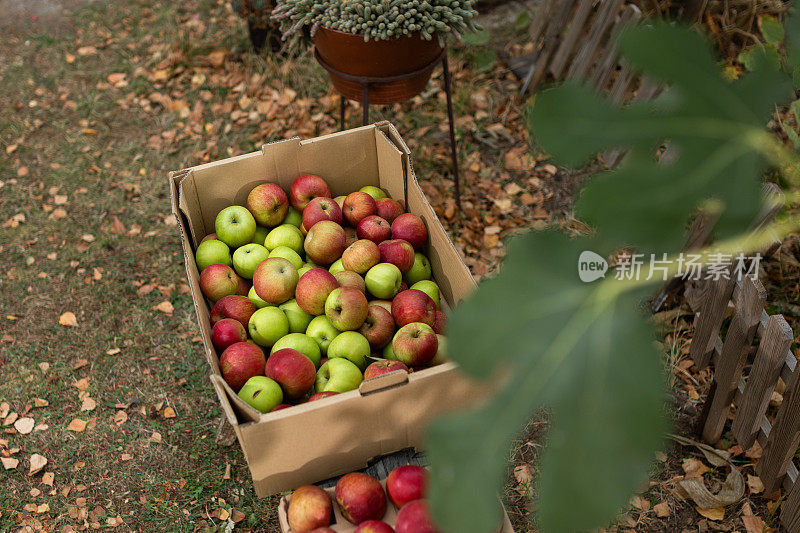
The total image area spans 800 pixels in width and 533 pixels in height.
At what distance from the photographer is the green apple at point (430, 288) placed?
207 cm

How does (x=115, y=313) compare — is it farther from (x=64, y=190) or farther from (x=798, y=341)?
(x=798, y=341)

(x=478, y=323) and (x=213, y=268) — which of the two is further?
(x=213, y=268)

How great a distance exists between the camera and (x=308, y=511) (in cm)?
154

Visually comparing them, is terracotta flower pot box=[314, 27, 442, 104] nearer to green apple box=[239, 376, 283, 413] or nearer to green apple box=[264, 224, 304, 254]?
green apple box=[264, 224, 304, 254]

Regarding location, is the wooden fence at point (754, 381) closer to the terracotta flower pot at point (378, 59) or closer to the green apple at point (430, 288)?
the green apple at point (430, 288)

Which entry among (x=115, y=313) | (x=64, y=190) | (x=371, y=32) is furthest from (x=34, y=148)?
(x=371, y=32)

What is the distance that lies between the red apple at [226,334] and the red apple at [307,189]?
58cm

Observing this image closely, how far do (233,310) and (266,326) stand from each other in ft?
0.39

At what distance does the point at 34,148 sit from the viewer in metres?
3.86

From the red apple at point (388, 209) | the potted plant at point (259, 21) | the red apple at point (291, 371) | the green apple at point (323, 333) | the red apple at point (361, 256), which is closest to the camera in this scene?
the red apple at point (291, 371)

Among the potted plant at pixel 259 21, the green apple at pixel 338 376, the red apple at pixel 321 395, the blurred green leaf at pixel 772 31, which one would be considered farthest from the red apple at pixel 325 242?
the blurred green leaf at pixel 772 31

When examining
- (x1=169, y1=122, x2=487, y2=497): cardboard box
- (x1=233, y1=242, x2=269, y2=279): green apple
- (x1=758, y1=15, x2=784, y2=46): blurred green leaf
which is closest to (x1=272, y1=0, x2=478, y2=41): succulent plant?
(x1=169, y1=122, x2=487, y2=497): cardboard box

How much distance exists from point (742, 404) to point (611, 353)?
1.93 meters

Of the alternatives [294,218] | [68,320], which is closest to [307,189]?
[294,218]
